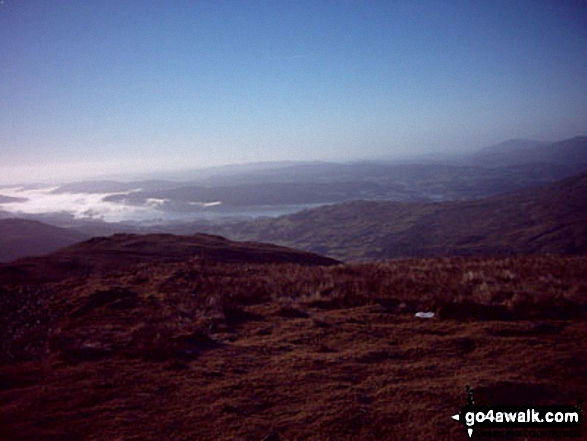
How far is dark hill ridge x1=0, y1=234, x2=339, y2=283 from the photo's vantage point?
19469 mm

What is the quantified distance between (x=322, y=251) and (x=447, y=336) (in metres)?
135

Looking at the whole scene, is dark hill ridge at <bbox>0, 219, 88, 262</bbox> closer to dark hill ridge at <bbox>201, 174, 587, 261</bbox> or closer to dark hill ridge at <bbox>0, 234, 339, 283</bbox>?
dark hill ridge at <bbox>201, 174, 587, 261</bbox>

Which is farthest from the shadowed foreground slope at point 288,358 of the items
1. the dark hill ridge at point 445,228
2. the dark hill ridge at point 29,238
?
the dark hill ridge at point 29,238

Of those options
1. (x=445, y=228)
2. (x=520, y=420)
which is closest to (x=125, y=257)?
(x=520, y=420)

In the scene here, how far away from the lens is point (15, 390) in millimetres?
5637

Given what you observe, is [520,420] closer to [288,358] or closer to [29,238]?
[288,358]

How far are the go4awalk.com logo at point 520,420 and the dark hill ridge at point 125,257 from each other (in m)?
18.5

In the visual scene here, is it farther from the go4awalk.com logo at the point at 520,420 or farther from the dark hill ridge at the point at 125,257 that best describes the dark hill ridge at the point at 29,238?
the go4awalk.com logo at the point at 520,420

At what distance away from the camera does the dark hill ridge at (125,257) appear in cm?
1947

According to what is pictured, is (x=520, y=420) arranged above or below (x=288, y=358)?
above

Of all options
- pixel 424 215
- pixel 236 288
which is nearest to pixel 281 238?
pixel 424 215

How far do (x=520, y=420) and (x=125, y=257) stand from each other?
27.5 metres

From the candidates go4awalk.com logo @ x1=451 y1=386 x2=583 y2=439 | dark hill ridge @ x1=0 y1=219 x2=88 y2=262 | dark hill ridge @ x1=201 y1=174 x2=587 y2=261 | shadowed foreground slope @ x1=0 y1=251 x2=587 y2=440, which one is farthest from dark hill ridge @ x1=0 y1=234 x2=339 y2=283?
dark hill ridge @ x1=201 y1=174 x2=587 y2=261

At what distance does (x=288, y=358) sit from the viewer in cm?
644
